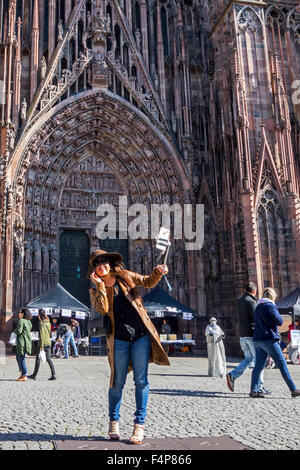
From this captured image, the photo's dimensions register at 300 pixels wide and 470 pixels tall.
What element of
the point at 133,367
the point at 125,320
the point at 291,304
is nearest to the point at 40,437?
the point at 133,367

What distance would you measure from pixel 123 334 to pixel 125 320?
0.44ft

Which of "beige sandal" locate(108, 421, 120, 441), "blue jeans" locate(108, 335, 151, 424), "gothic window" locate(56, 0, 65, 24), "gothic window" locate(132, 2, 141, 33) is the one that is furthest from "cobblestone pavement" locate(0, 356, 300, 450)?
"gothic window" locate(132, 2, 141, 33)

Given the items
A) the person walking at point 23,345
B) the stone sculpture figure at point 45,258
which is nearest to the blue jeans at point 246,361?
the person walking at point 23,345

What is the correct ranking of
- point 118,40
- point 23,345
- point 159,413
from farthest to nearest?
point 118,40, point 23,345, point 159,413

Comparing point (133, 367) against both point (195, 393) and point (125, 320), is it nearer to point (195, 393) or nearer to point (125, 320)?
point (125, 320)

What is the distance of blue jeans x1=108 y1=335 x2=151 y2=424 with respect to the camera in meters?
4.31

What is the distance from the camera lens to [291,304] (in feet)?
52.4

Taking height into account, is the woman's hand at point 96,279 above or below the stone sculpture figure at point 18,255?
below

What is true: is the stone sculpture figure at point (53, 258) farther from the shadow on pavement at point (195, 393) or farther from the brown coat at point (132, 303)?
the brown coat at point (132, 303)

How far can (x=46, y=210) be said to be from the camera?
20984 mm

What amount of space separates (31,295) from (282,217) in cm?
1064

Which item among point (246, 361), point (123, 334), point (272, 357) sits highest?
point (123, 334)

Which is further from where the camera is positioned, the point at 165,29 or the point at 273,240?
the point at 165,29

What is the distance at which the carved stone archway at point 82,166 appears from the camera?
1981 cm
